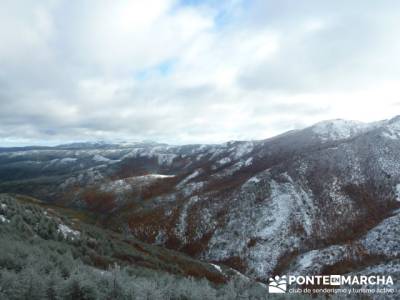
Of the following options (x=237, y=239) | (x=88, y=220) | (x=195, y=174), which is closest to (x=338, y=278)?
(x=237, y=239)

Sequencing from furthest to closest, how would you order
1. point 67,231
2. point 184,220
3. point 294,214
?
1. point 184,220
2. point 294,214
3. point 67,231

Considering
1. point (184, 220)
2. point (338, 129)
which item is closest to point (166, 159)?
point (338, 129)

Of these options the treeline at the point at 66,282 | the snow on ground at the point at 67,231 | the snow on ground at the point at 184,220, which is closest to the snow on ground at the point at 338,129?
the snow on ground at the point at 184,220

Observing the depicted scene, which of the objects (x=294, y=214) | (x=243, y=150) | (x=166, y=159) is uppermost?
(x=243, y=150)

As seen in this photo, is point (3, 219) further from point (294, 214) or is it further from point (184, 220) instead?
point (294, 214)

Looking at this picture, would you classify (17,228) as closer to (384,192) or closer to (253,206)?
(253,206)

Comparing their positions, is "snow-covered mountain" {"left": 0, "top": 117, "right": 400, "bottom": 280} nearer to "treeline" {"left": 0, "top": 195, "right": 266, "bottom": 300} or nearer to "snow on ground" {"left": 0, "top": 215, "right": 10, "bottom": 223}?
"treeline" {"left": 0, "top": 195, "right": 266, "bottom": 300}

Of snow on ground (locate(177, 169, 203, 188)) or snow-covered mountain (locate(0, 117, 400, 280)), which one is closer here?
snow-covered mountain (locate(0, 117, 400, 280))

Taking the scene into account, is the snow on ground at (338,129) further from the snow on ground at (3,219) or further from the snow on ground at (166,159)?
the snow on ground at (3,219)

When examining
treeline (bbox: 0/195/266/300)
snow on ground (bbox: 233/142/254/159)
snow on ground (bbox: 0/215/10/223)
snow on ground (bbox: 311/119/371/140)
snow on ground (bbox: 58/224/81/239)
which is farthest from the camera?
snow on ground (bbox: 233/142/254/159)

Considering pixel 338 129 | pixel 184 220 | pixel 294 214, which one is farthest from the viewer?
pixel 338 129

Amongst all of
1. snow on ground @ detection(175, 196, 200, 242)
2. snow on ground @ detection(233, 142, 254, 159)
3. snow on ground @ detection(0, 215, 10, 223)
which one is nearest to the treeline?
snow on ground @ detection(0, 215, 10, 223)
